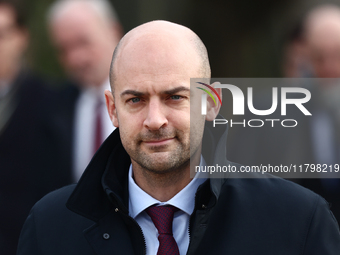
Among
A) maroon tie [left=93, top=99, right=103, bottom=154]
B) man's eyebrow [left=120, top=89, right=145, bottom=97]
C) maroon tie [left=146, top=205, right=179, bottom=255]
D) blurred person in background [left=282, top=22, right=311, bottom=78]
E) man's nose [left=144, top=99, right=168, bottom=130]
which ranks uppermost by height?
blurred person in background [left=282, top=22, right=311, bottom=78]

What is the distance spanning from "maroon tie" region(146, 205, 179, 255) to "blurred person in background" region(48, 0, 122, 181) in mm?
1528

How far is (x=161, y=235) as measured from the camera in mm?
2316

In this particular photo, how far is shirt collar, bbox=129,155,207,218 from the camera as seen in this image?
238 cm

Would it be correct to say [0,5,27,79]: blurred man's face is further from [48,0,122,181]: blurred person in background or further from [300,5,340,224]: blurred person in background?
[300,5,340,224]: blurred person in background

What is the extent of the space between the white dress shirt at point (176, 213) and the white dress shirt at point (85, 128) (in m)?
1.46

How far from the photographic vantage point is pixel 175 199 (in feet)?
7.83

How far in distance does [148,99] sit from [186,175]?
39cm

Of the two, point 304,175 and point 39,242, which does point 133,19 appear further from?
point 39,242

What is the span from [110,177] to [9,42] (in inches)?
76.8

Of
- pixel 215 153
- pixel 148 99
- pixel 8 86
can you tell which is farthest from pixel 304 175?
pixel 8 86

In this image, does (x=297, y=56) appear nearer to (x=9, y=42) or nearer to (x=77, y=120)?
(x=77, y=120)

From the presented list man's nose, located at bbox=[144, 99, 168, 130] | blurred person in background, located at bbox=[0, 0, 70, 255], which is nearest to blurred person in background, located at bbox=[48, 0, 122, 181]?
blurred person in background, located at bbox=[0, 0, 70, 255]

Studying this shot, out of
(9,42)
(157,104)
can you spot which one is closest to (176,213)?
(157,104)

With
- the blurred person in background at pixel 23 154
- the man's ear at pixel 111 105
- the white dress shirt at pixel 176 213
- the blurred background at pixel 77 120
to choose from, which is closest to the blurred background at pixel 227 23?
the blurred background at pixel 77 120
